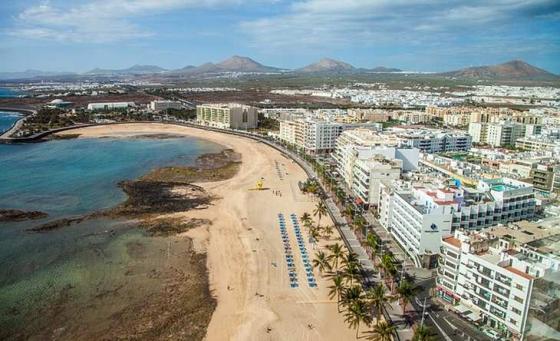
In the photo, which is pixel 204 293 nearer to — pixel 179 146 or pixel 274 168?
pixel 274 168

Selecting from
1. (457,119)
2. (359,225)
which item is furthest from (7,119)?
(457,119)

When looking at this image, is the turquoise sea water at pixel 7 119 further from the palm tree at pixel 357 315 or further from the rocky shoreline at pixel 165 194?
the palm tree at pixel 357 315

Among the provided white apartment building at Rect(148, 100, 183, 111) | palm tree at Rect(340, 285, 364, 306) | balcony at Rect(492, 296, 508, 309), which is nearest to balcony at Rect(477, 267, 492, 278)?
balcony at Rect(492, 296, 508, 309)

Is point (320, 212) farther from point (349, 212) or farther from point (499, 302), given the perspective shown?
point (499, 302)

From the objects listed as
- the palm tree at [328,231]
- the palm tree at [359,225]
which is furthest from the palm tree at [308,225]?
the palm tree at [359,225]

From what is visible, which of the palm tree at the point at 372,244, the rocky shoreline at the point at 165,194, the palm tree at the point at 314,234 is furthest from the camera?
the rocky shoreline at the point at 165,194

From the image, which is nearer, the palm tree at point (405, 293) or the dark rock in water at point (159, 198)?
the palm tree at point (405, 293)

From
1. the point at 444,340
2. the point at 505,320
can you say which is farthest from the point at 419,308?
the point at 505,320

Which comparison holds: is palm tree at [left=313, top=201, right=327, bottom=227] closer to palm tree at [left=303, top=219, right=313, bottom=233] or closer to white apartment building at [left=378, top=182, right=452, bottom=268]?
palm tree at [left=303, top=219, right=313, bottom=233]
